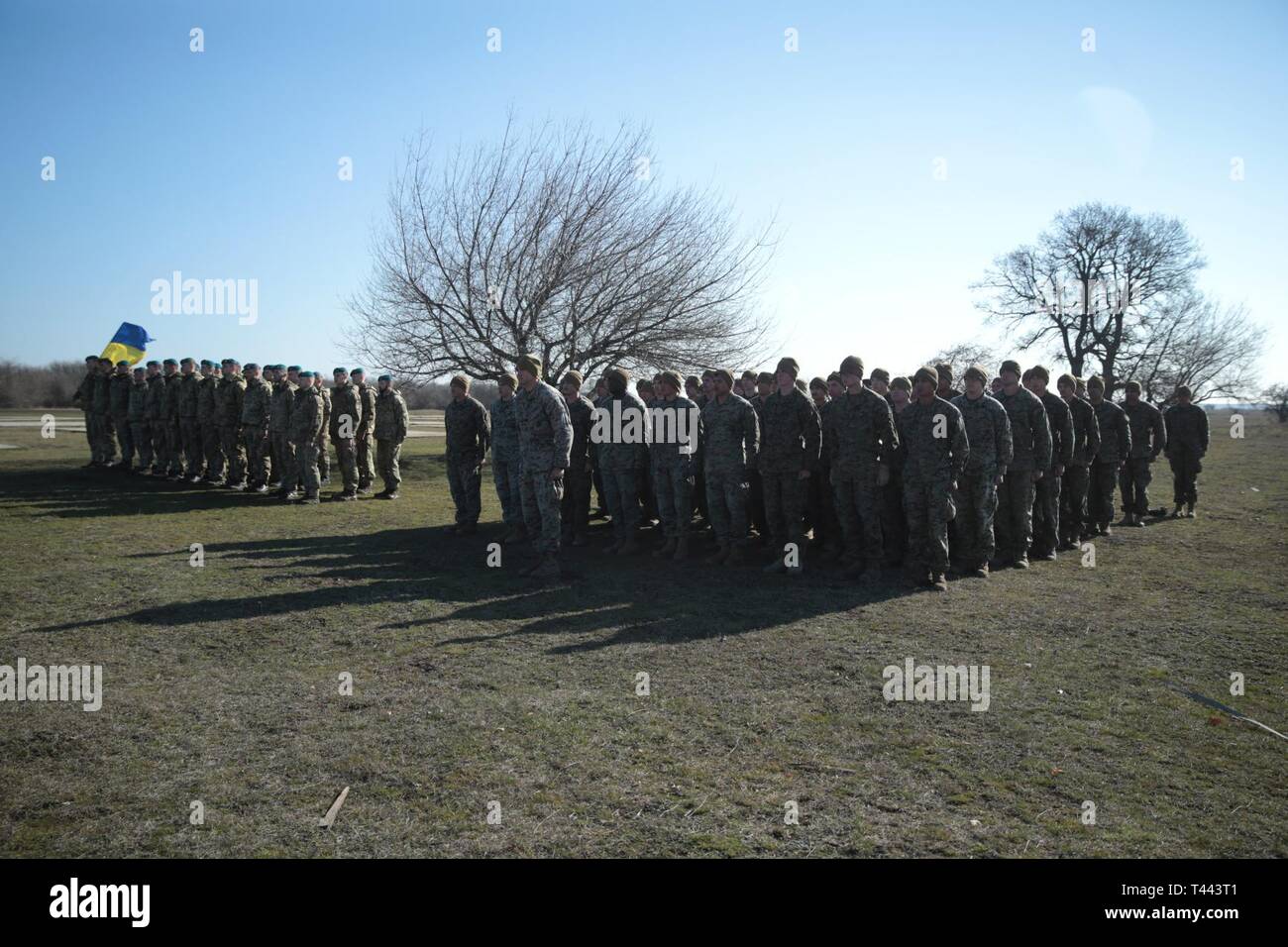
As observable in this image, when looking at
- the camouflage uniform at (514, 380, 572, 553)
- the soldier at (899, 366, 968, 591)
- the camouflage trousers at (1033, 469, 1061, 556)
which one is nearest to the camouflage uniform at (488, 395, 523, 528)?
the camouflage uniform at (514, 380, 572, 553)

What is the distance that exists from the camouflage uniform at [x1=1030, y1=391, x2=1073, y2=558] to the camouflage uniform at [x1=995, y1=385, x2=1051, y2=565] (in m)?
0.50

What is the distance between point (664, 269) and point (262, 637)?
1844 centimetres

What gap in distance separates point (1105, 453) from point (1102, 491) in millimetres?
717

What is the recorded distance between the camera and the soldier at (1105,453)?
1304 centimetres

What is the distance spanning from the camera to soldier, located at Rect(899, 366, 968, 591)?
948cm

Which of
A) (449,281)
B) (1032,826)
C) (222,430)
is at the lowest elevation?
(1032,826)

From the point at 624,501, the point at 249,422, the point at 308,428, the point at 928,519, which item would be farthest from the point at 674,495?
the point at 249,422

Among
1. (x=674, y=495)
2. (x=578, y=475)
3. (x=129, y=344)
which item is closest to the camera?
(x=674, y=495)

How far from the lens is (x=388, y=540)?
1240 centimetres

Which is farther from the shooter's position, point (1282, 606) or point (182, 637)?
point (1282, 606)

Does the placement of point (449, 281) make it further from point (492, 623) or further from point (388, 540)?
point (492, 623)

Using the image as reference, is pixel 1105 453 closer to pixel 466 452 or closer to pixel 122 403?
pixel 466 452

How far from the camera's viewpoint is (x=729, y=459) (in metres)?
10.8
